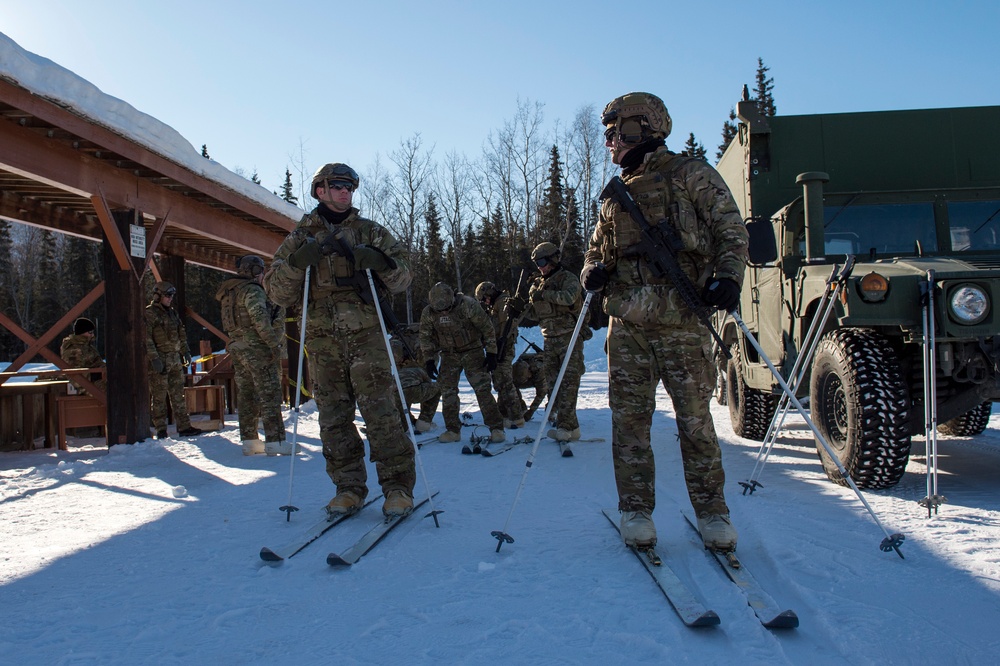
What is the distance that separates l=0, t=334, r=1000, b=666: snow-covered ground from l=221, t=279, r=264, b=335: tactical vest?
251 cm

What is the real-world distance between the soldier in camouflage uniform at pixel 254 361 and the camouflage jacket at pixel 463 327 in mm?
1857

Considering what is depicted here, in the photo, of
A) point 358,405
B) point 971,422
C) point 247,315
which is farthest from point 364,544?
point 971,422

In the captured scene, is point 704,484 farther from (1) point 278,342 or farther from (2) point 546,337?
(1) point 278,342

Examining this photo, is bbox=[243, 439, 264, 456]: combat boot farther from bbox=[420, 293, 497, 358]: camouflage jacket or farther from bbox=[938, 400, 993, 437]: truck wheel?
bbox=[938, 400, 993, 437]: truck wheel

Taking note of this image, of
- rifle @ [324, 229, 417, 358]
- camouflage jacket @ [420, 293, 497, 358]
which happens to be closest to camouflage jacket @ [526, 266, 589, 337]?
camouflage jacket @ [420, 293, 497, 358]

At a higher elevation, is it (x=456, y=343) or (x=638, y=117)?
(x=638, y=117)

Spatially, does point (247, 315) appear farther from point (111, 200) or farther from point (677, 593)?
point (677, 593)

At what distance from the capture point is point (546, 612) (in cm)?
278

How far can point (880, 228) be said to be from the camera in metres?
6.07

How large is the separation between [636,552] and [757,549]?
2.10 ft

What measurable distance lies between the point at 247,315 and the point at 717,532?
19.5 ft

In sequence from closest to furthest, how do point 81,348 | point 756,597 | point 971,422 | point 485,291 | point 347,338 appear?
point 756,597 < point 347,338 < point 971,422 < point 485,291 < point 81,348

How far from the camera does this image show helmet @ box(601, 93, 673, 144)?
3662 mm

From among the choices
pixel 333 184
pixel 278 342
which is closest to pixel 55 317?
pixel 278 342
